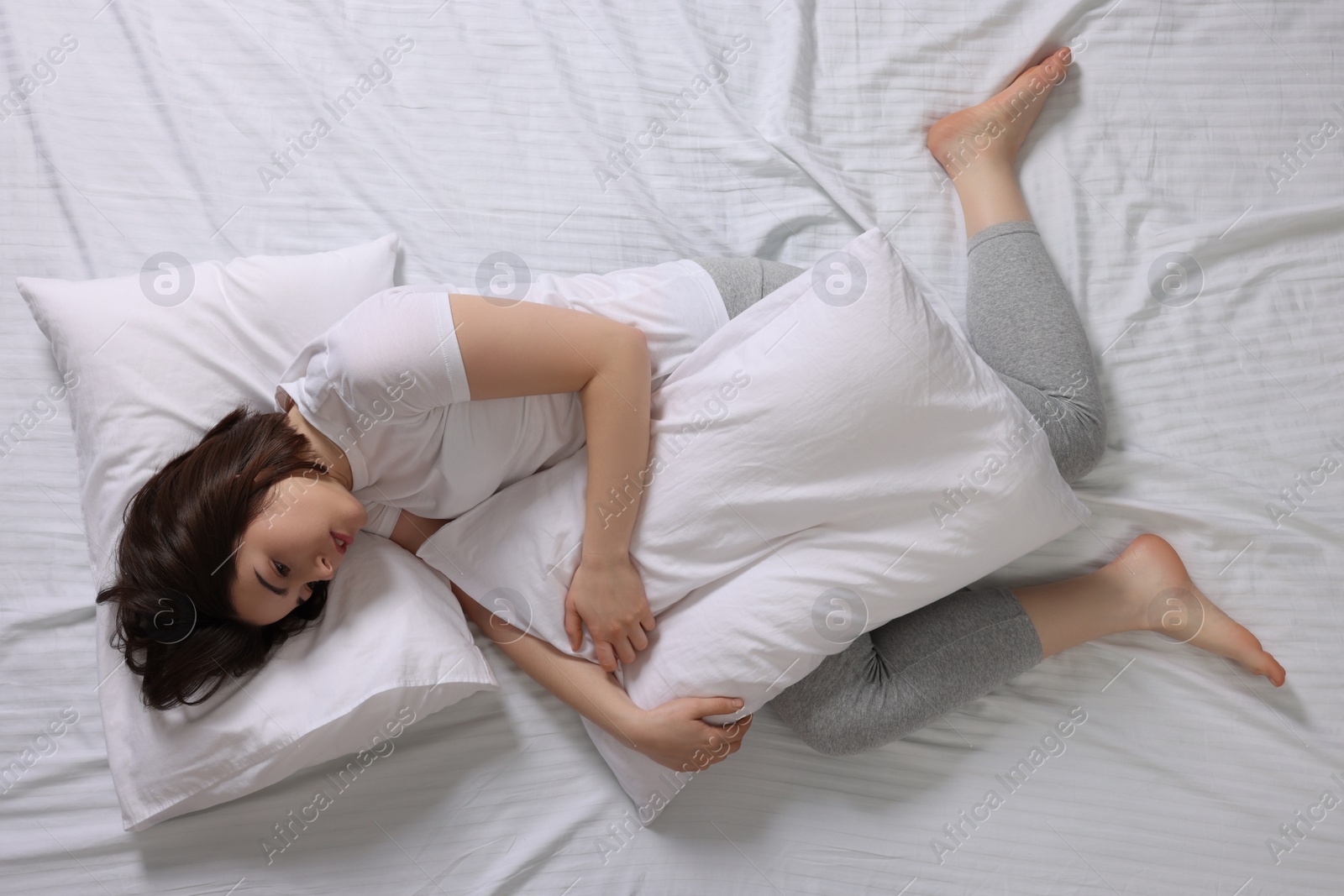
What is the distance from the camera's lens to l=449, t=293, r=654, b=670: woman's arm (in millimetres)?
885

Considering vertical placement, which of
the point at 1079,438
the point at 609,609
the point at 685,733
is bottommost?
the point at 685,733

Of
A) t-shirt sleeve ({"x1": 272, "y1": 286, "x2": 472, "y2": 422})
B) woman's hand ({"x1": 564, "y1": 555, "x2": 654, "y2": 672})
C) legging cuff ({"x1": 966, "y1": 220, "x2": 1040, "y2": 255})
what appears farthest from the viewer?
legging cuff ({"x1": 966, "y1": 220, "x2": 1040, "y2": 255})

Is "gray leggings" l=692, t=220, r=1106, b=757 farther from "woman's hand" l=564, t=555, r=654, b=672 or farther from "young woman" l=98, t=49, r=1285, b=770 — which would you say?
"woman's hand" l=564, t=555, r=654, b=672

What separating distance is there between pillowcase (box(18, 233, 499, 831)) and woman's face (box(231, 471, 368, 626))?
0.31ft

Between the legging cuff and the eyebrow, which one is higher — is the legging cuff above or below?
above

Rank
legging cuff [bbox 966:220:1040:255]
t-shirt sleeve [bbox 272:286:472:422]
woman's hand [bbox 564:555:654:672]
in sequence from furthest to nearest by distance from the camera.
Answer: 1. legging cuff [bbox 966:220:1040:255]
2. woman's hand [bbox 564:555:654:672]
3. t-shirt sleeve [bbox 272:286:472:422]

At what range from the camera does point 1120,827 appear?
1.00m

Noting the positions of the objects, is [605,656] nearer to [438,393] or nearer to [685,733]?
[685,733]

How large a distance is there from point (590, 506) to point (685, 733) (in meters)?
0.28

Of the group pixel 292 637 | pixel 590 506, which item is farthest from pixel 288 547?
pixel 590 506

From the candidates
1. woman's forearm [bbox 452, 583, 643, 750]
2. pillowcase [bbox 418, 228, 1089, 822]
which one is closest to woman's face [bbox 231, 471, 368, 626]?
woman's forearm [bbox 452, 583, 643, 750]

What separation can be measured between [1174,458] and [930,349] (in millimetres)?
421

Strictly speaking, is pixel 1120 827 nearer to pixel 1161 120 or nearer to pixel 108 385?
pixel 1161 120

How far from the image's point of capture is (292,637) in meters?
0.97
